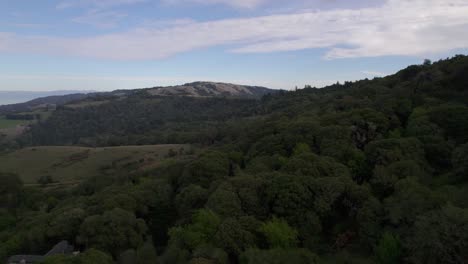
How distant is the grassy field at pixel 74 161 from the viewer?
295 feet

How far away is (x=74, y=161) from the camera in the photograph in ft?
325

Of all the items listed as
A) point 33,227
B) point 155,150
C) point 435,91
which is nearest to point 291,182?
point 33,227

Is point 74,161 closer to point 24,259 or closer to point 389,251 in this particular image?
point 24,259

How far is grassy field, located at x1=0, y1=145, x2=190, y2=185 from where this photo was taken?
295ft

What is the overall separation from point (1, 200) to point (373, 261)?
58026mm

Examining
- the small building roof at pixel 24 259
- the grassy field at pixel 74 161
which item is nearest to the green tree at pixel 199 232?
the small building roof at pixel 24 259

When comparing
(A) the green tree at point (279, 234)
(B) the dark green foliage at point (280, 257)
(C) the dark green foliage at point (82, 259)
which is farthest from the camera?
(A) the green tree at point (279, 234)

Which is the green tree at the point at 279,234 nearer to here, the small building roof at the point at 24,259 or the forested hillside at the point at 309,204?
the forested hillside at the point at 309,204

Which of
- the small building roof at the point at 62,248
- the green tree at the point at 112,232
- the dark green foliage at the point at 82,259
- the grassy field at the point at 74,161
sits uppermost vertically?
the dark green foliage at the point at 82,259

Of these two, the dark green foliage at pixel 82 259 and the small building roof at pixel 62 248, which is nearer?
the dark green foliage at pixel 82 259

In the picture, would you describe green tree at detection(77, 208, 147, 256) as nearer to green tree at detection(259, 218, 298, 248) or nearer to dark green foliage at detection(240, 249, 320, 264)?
green tree at detection(259, 218, 298, 248)

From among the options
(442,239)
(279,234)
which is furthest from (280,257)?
(442,239)

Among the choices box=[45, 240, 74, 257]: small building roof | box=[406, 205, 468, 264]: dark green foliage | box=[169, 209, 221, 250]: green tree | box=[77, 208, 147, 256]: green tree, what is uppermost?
box=[406, 205, 468, 264]: dark green foliage

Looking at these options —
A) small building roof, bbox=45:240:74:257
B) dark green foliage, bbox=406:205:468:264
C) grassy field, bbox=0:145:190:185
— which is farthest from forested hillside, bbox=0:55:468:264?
grassy field, bbox=0:145:190:185
